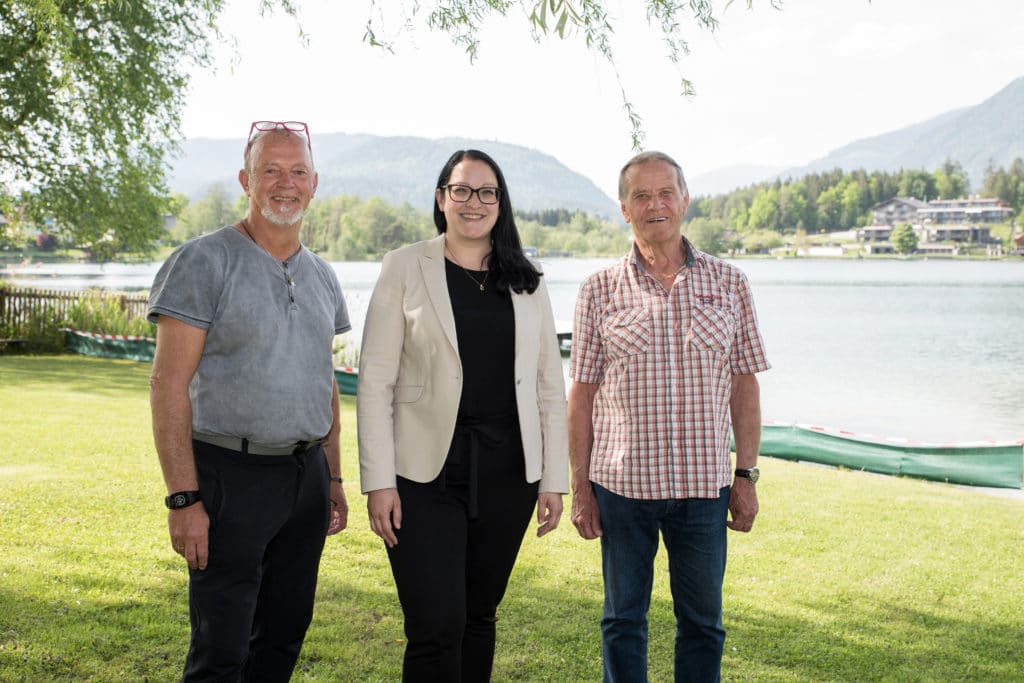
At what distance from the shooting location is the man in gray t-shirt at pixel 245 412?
236 centimetres

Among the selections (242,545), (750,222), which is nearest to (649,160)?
(242,545)

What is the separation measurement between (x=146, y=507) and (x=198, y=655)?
421 cm

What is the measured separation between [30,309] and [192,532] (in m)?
19.5

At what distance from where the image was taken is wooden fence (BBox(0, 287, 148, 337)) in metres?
18.9

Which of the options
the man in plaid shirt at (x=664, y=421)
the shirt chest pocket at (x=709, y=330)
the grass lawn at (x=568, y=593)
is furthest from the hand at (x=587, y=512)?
the grass lawn at (x=568, y=593)

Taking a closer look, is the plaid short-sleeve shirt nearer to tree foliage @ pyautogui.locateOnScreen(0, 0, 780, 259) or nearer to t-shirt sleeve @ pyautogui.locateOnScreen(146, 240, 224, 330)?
t-shirt sleeve @ pyautogui.locateOnScreen(146, 240, 224, 330)

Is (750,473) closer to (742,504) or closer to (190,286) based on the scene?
(742,504)

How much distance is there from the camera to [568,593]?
4.82 m

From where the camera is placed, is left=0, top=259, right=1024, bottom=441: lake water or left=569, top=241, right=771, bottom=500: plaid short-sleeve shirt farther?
left=0, top=259, right=1024, bottom=441: lake water

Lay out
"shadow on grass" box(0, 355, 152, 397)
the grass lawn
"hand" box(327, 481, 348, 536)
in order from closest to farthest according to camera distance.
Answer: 1. "hand" box(327, 481, 348, 536)
2. the grass lawn
3. "shadow on grass" box(0, 355, 152, 397)

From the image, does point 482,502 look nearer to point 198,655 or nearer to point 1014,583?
point 198,655

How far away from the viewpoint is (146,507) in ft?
20.4

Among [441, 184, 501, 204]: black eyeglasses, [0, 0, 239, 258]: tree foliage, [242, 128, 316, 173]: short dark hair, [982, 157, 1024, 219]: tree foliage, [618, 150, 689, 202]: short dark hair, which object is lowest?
[441, 184, 501, 204]: black eyeglasses

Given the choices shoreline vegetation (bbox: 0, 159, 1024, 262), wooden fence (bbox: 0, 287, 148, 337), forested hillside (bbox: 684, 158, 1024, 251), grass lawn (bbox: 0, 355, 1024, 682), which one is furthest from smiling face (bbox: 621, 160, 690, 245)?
forested hillside (bbox: 684, 158, 1024, 251)
